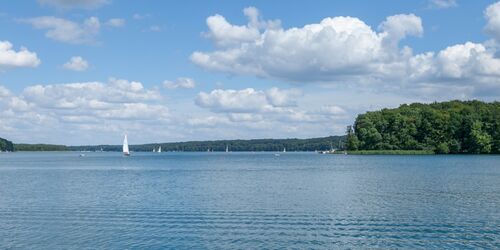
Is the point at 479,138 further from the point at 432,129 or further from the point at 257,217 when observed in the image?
the point at 257,217

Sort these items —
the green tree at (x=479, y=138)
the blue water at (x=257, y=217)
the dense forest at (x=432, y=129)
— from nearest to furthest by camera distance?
the blue water at (x=257, y=217) → the green tree at (x=479, y=138) → the dense forest at (x=432, y=129)

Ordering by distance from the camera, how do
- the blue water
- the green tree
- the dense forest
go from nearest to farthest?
the blue water → the green tree → the dense forest

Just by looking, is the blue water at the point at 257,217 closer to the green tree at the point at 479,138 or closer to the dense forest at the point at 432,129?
the green tree at the point at 479,138

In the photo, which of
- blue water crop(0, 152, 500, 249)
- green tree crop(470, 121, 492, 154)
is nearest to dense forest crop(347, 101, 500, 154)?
green tree crop(470, 121, 492, 154)

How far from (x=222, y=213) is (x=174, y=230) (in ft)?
22.1

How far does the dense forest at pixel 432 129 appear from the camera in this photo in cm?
16271

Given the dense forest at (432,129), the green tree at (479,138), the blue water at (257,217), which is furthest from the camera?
the dense forest at (432,129)

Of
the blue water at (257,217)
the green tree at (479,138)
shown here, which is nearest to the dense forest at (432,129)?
the green tree at (479,138)

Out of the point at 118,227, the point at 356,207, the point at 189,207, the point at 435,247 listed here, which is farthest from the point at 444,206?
the point at 118,227

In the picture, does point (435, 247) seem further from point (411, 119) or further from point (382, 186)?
point (411, 119)

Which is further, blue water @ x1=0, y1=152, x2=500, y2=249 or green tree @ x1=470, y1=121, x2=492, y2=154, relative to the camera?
green tree @ x1=470, y1=121, x2=492, y2=154

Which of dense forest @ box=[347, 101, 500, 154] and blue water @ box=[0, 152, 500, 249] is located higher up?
dense forest @ box=[347, 101, 500, 154]

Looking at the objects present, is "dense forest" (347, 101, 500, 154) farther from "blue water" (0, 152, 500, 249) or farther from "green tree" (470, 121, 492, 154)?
"blue water" (0, 152, 500, 249)

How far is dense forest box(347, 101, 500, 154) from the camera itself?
162712 mm
